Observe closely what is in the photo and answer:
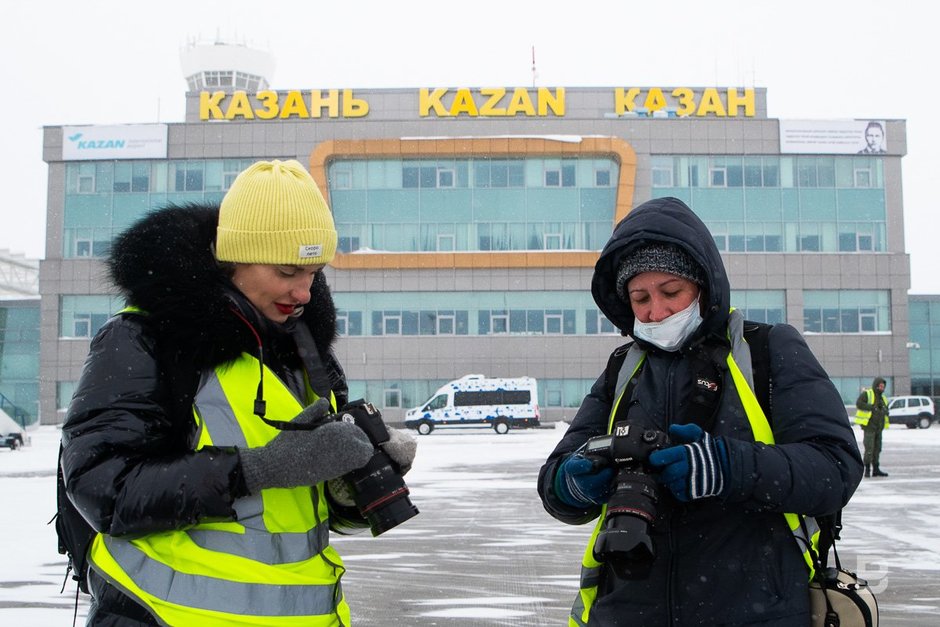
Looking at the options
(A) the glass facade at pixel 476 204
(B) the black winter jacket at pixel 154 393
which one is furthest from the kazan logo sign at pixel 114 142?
(B) the black winter jacket at pixel 154 393

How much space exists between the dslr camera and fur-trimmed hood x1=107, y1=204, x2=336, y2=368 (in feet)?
3.14

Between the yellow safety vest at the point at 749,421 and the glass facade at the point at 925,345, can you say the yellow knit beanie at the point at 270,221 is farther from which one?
the glass facade at the point at 925,345

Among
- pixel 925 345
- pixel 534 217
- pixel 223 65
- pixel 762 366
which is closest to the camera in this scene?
pixel 762 366

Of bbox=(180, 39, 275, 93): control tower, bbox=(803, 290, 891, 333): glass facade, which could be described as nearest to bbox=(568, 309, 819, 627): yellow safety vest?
bbox=(803, 290, 891, 333): glass facade

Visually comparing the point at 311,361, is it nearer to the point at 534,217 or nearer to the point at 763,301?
the point at 534,217

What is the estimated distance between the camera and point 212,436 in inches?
87.0

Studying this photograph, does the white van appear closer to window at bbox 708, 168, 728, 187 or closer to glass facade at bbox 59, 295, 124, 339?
window at bbox 708, 168, 728, 187

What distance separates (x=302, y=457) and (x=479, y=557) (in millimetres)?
6502

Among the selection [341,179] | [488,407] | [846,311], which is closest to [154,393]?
[488,407]

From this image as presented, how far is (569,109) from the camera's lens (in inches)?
1795

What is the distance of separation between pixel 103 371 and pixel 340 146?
43.2 m

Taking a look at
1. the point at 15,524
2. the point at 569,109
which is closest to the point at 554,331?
the point at 569,109

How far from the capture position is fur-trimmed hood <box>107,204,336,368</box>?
2.24m

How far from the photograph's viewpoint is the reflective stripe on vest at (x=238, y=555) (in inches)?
83.4
